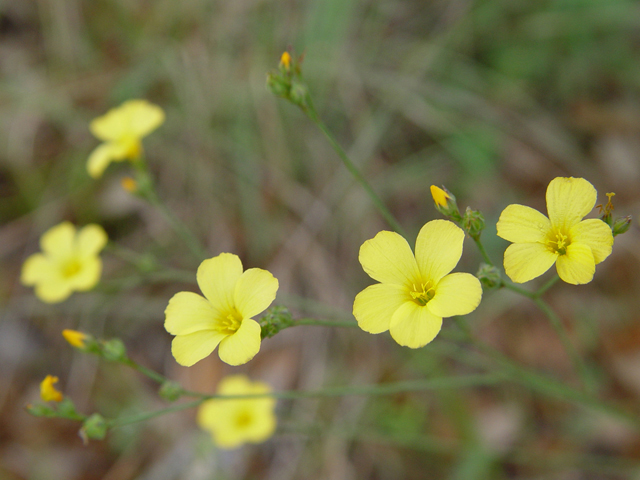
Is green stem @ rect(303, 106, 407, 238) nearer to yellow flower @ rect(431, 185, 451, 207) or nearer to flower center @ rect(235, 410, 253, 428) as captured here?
yellow flower @ rect(431, 185, 451, 207)

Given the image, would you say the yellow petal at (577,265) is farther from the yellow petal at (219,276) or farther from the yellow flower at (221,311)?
the yellow petal at (219,276)

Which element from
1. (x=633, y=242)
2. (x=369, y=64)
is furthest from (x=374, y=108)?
(x=633, y=242)

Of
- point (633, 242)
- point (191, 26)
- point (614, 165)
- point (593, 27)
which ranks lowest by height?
point (633, 242)

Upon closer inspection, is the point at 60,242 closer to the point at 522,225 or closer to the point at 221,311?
the point at 221,311

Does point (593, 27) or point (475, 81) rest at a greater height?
point (593, 27)

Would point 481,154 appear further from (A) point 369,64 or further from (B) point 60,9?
(B) point 60,9

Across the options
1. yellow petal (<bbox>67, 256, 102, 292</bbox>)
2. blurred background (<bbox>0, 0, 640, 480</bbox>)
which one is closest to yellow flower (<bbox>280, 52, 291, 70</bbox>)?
yellow petal (<bbox>67, 256, 102, 292</bbox>)

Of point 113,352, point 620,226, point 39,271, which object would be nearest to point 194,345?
point 113,352
